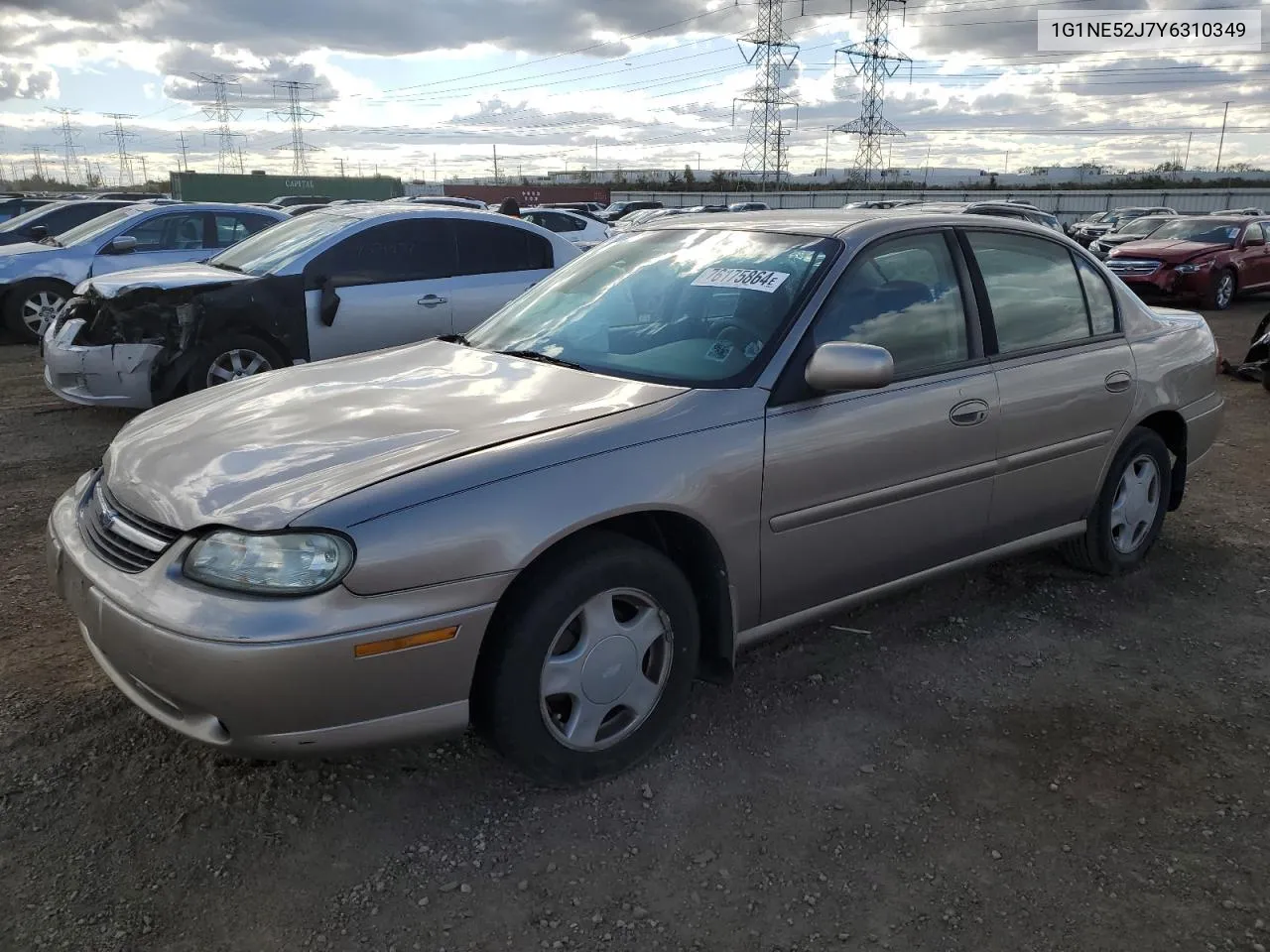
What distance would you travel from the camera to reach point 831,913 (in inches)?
93.6

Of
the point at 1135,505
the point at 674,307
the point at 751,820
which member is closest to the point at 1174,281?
the point at 1135,505

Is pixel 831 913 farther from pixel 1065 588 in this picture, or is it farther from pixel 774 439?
pixel 1065 588

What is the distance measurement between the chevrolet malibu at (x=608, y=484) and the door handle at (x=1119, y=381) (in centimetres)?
2

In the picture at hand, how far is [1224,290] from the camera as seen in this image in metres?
15.7

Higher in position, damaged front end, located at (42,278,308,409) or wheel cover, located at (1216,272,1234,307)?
damaged front end, located at (42,278,308,409)

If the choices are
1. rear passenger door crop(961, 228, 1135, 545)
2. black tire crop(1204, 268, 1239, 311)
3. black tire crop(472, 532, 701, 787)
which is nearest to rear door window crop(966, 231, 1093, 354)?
rear passenger door crop(961, 228, 1135, 545)

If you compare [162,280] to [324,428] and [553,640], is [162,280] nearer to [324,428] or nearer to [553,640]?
[324,428]

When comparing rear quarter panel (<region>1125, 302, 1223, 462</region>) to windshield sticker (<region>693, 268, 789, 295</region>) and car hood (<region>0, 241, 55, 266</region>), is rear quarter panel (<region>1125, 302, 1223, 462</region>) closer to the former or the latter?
windshield sticker (<region>693, 268, 789, 295</region>)

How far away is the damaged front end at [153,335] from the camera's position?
22.0ft

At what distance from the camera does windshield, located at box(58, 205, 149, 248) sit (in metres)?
11.0

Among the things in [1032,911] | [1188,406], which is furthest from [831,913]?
[1188,406]

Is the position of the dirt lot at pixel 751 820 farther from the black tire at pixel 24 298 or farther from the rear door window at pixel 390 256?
the black tire at pixel 24 298

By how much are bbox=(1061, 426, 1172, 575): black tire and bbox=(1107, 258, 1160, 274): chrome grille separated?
12.1 metres

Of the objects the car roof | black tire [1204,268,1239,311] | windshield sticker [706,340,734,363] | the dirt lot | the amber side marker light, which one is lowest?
the dirt lot
